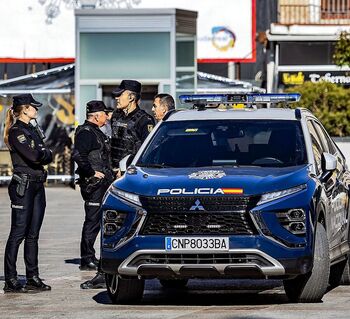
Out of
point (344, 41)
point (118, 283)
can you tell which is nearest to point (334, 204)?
point (118, 283)

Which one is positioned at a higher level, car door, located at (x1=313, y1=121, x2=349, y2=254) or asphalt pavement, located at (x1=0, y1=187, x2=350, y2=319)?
car door, located at (x1=313, y1=121, x2=349, y2=254)

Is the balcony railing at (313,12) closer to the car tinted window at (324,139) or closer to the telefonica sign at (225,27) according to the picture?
the telefonica sign at (225,27)

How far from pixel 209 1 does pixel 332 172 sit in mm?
25321

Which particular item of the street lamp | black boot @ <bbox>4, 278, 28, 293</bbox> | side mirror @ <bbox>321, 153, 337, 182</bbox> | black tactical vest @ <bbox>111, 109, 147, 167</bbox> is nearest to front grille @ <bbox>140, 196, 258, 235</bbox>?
side mirror @ <bbox>321, 153, 337, 182</bbox>

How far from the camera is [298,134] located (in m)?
12.8

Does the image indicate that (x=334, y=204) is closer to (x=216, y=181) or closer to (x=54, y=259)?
(x=216, y=181)

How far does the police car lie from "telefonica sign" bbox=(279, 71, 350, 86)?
83.2ft

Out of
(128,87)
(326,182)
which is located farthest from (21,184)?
(326,182)

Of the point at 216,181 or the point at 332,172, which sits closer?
the point at 216,181

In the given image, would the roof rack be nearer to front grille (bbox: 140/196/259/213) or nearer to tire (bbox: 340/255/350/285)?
tire (bbox: 340/255/350/285)

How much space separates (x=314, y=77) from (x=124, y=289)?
1041 inches

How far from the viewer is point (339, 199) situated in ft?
43.1

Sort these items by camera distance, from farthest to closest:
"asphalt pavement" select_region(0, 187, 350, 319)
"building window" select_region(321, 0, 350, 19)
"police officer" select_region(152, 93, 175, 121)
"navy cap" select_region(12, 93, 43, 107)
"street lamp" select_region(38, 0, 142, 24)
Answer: "building window" select_region(321, 0, 350, 19) < "street lamp" select_region(38, 0, 142, 24) < "police officer" select_region(152, 93, 175, 121) < "navy cap" select_region(12, 93, 43, 107) < "asphalt pavement" select_region(0, 187, 350, 319)

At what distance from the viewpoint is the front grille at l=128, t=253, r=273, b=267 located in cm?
1141
